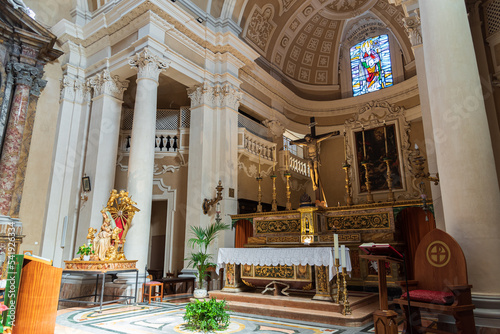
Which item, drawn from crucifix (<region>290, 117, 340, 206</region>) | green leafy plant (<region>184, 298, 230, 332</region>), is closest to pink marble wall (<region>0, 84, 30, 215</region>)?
green leafy plant (<region>184, 298, 230, 332</region>)

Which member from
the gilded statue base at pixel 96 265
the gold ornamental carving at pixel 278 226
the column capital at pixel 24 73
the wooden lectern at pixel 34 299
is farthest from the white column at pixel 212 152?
the wooden lectern at pixel 34 299

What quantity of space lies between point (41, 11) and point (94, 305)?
9.13m

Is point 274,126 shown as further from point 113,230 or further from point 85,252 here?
point 85,252

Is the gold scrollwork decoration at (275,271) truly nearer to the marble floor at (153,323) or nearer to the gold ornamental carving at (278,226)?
the marble floor at (153,323)

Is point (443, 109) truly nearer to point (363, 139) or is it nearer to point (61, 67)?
point (363, 139)

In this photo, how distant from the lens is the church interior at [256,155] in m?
4.09

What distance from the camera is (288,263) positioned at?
6.10m

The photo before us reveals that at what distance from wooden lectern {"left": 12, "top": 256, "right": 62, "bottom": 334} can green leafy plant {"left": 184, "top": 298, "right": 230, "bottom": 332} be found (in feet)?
9.09

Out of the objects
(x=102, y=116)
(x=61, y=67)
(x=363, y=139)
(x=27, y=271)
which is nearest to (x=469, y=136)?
(x=27, y=271)

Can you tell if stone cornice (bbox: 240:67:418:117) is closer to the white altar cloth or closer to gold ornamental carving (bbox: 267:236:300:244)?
gold ornamental carving (bbox: 267:236:300:244)

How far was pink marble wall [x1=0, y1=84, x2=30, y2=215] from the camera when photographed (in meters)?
8.89

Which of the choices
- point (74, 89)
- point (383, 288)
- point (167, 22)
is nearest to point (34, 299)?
point (383, 288)

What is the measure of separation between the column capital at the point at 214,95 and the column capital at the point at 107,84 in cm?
203

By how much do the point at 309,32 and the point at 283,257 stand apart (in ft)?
36.6
